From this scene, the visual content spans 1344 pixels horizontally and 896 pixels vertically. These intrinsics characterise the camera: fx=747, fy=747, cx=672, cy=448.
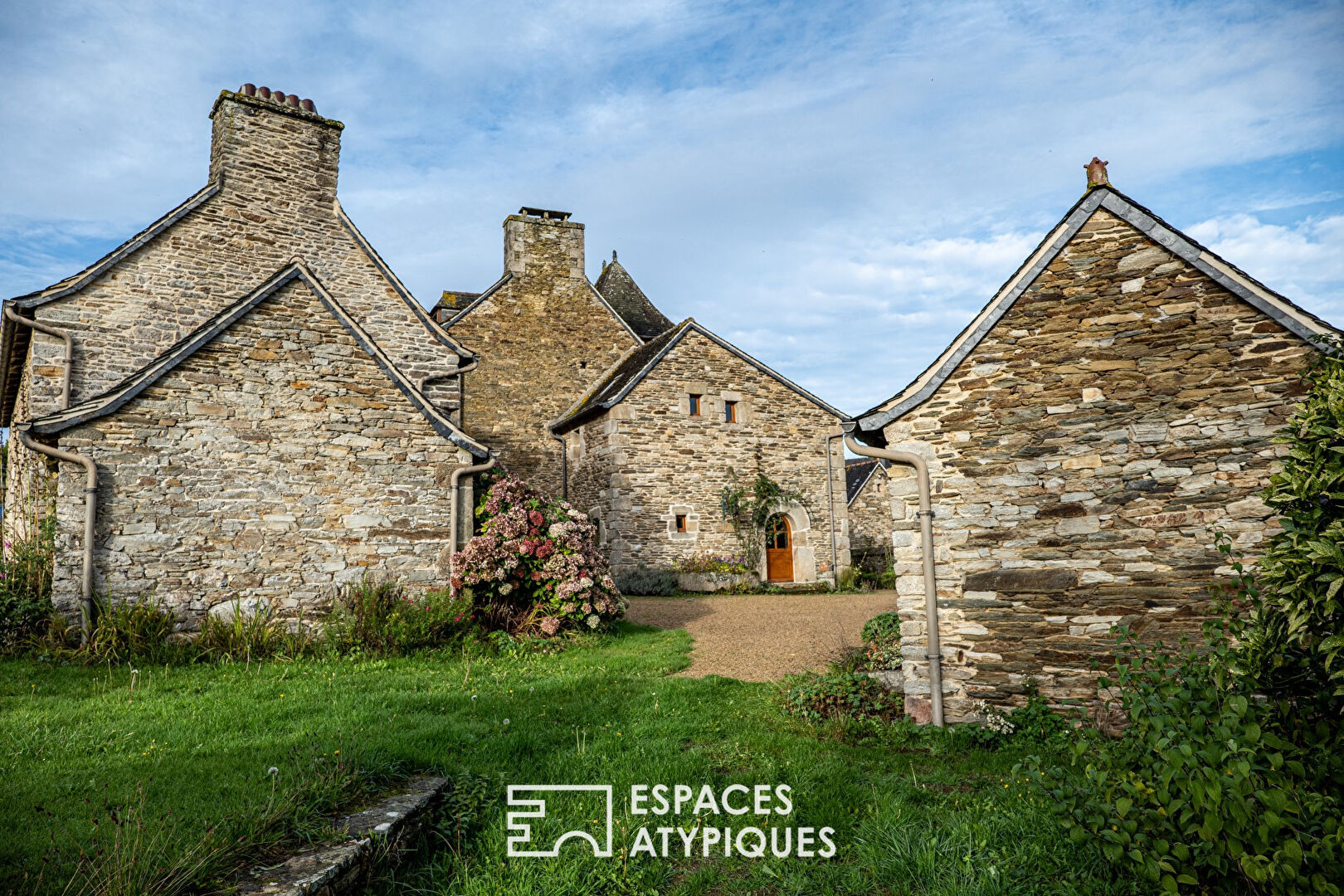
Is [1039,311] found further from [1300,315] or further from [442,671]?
[442,671]

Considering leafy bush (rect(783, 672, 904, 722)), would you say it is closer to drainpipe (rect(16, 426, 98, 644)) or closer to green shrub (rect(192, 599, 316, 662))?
green shrub (rect(192, 599, 316, 662))

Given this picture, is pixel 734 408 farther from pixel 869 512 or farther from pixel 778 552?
pixel 869 512

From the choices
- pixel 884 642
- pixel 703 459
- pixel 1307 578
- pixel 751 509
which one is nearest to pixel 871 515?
pixel 751 509

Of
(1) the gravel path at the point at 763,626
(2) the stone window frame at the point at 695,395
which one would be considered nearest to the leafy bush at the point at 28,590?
(1) the gravel path at the point at 763,626

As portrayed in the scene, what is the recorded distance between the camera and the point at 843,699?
6883 millimetres

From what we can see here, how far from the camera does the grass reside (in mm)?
3629

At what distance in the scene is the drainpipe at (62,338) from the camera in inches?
440

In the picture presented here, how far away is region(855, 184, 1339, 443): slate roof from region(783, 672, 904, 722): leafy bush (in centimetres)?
232

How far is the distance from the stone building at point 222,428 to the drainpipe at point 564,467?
9.95 metres

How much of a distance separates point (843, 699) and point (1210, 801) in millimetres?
4237

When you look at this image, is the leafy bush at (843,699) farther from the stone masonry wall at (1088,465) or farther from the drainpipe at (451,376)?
the drainpipe at (451,376)

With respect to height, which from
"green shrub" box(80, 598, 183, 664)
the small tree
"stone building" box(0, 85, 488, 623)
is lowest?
"green shrub" box(80, 598, 183, 664)

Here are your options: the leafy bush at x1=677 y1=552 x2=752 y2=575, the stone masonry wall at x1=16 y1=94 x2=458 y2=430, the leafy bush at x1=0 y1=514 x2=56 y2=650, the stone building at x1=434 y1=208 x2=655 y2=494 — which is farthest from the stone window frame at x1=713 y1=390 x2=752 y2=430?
the leafy bush at x1=0 y1=514 x2=56 y2=650

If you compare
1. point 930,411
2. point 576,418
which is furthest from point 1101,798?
point 576,418
